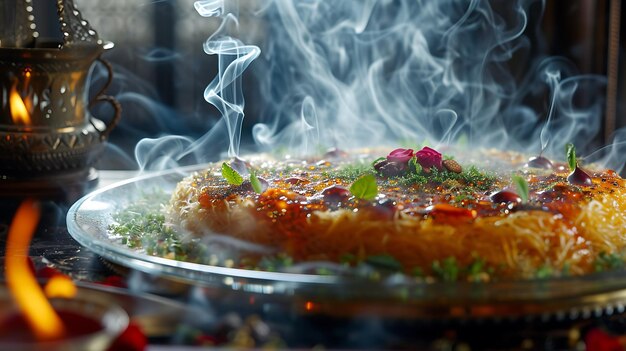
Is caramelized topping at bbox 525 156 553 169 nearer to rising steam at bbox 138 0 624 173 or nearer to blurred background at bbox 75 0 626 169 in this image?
rising steam at bbox 138 0 624 173

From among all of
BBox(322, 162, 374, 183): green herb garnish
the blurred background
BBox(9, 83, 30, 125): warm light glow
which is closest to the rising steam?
the blurred background

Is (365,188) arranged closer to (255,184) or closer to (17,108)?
(255,184)

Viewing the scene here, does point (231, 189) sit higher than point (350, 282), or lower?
lower

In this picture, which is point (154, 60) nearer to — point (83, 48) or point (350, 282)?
point (83, 48)

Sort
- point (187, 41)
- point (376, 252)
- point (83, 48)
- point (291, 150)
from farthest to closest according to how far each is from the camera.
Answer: point (187, 41)
point (291, 150)
point (83, 48)
point (376, 252)

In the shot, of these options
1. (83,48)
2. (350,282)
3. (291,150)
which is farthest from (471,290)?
(291,150)

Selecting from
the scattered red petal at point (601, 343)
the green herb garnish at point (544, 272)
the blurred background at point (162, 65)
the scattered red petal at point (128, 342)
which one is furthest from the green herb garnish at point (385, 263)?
the blurred background at point (162, 65)

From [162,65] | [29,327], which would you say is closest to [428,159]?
[29,327]

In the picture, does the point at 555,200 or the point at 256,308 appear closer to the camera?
the point at 256,308
